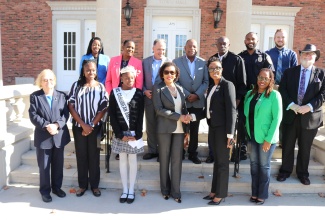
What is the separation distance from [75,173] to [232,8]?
20.2 ft

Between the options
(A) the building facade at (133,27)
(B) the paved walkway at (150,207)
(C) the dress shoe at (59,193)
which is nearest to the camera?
(B) the paved walkway at (150,207)

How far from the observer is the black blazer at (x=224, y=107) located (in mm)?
4094

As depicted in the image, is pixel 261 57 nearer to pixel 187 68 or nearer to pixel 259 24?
pixel 187 68

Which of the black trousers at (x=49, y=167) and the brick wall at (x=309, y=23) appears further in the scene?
the brick wall at (x=309, y=23)

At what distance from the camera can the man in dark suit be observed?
15.2 ft

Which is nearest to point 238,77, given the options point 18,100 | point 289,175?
point 289,175

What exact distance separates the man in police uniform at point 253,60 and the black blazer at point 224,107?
94cm

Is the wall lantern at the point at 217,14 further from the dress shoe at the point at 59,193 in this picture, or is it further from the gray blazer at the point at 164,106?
the dress shoe at the point at 59,193

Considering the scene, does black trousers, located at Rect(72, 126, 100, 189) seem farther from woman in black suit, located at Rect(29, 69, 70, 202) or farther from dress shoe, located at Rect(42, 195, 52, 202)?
dress shoe, located at Rect(42, 195, 52, 202)

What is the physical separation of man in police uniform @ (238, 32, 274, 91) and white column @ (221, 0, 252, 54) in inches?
152

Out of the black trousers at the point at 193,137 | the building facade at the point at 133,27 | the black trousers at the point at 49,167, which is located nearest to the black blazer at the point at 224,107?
the black trousers at the point at 193,137

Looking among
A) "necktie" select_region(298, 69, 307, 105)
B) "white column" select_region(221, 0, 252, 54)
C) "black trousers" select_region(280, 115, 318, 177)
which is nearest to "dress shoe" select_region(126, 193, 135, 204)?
"black trousers" select_region(280, 115, 318, 177)

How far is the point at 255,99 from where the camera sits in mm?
4332

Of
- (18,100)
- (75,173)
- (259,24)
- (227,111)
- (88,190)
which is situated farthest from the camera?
(259,24)
